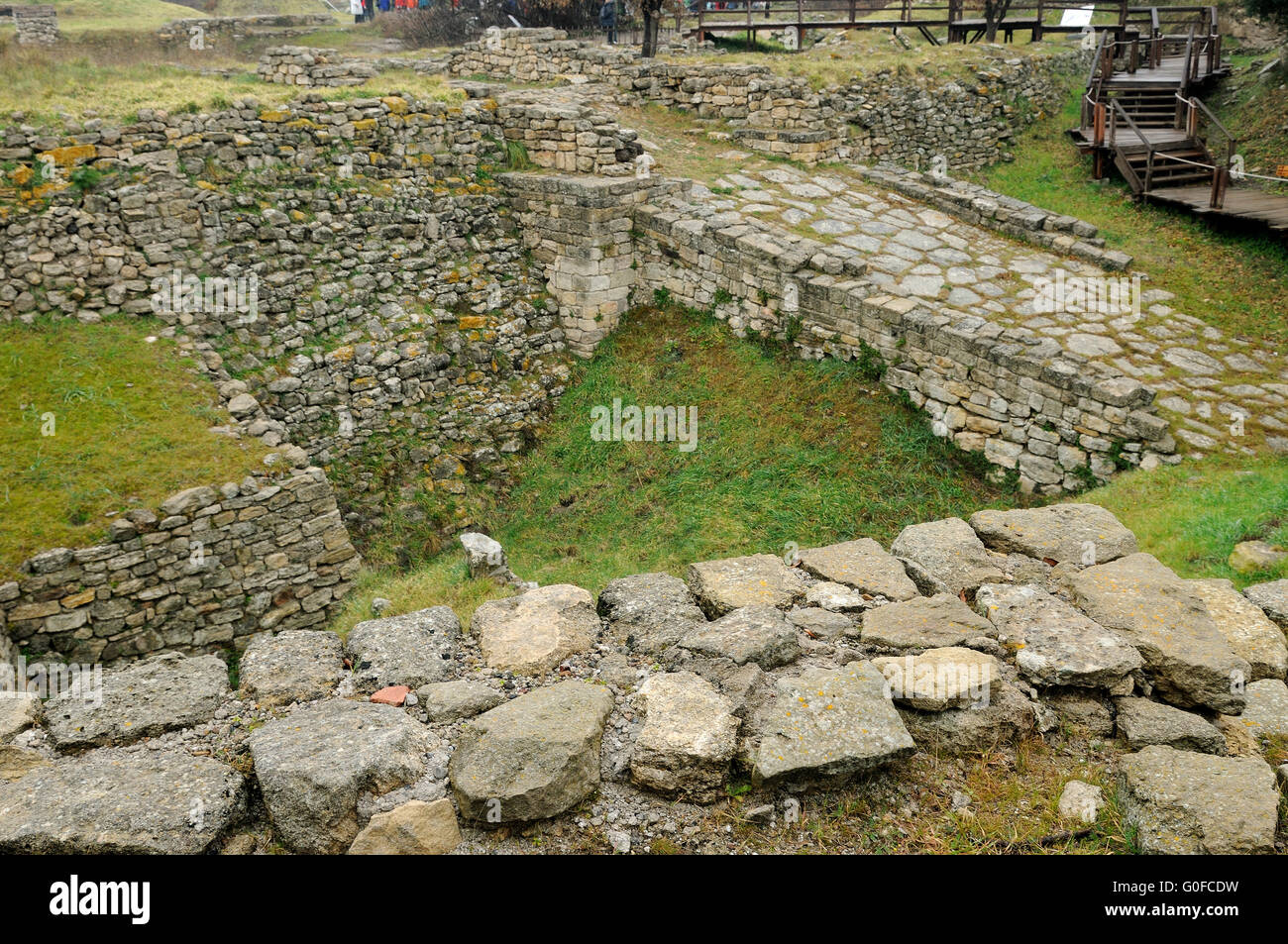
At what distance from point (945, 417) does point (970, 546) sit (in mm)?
4734

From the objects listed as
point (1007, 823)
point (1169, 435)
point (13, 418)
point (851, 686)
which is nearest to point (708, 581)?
point (851, 686)

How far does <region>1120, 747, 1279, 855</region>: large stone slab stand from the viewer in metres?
3.29

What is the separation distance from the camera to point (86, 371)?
8680 millimetres

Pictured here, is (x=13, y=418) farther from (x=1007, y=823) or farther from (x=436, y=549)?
(x=1007, y=823)

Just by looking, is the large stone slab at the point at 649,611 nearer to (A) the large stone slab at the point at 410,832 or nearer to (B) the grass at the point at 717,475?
(A) the large stone slab at the point at 410,832

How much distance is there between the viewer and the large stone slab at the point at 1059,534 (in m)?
5.38

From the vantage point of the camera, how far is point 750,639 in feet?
14.4

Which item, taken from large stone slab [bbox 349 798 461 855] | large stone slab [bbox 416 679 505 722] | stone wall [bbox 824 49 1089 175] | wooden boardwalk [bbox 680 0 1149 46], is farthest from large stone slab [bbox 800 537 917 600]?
wooden boardwalk [bbox 680 0 1149 46]

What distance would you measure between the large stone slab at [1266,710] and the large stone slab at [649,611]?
2.56m

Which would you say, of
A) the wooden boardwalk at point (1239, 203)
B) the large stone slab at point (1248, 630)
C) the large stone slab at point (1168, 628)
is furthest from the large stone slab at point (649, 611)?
the wooden boardwalk at point (1239, 203)

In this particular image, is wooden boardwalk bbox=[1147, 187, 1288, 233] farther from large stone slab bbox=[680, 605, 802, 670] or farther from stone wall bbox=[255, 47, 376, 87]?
stone wall bbox=[255, 47, 376, 87]

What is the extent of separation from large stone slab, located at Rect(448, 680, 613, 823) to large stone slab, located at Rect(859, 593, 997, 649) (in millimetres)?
1477

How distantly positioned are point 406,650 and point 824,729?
81.8 inches

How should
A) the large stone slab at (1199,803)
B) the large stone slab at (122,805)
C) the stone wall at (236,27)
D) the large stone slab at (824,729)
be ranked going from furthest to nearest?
the stone wall at (236,27) < the large stone slab at (824,729) < the large stone slab at (1199,803) < the large stone slab at (122,805)
